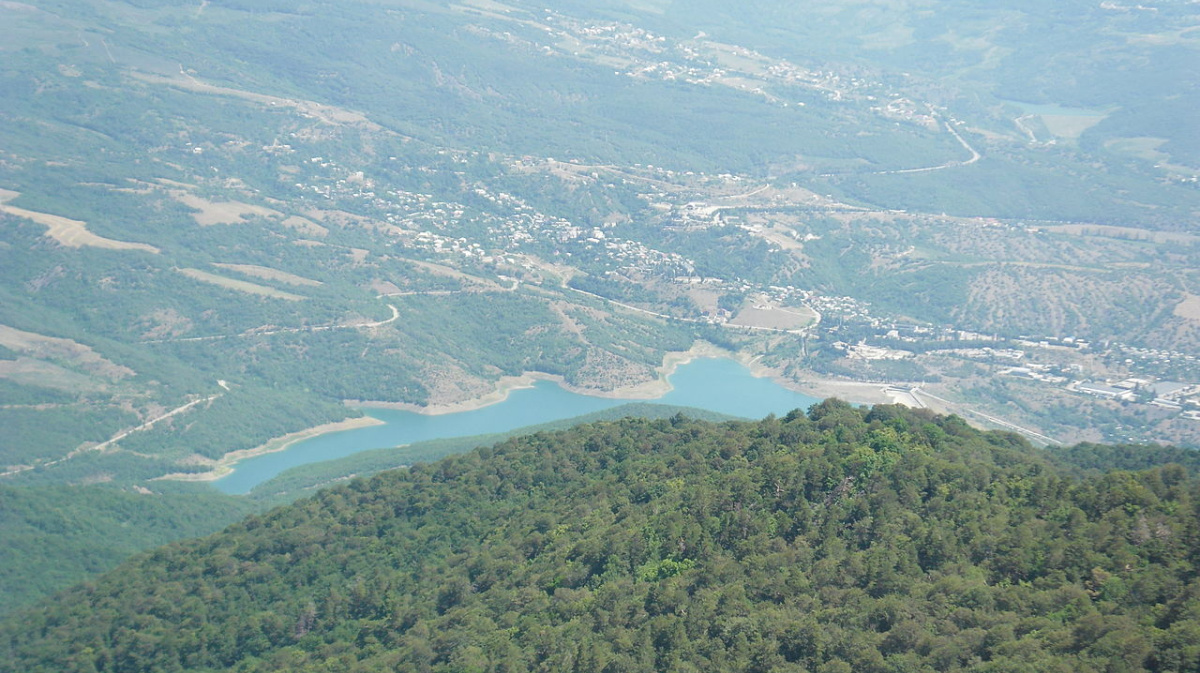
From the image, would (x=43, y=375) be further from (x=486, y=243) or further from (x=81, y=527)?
(x=486, y=243)

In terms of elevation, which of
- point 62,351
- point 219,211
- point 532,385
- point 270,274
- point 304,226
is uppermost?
point 219,211

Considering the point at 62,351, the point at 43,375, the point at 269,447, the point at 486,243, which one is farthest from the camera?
the point at 486,243

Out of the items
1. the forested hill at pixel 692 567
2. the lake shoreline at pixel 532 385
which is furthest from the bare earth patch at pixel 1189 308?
the forested hill at pixel 692 567

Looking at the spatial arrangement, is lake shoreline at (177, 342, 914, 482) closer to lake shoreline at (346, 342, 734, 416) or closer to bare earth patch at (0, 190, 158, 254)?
lake shoreline at (346, 342, 734, 416)

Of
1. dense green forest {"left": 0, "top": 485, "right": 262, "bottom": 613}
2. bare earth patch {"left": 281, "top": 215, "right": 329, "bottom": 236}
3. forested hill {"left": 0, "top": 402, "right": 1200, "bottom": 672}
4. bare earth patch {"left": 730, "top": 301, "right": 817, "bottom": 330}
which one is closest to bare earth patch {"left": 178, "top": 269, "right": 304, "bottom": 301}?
Answer: bare earth patch {"left": 281, "top": 215, "right": 329, "bottom": 236}

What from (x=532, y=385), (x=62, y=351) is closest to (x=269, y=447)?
(x=62, y=351)
